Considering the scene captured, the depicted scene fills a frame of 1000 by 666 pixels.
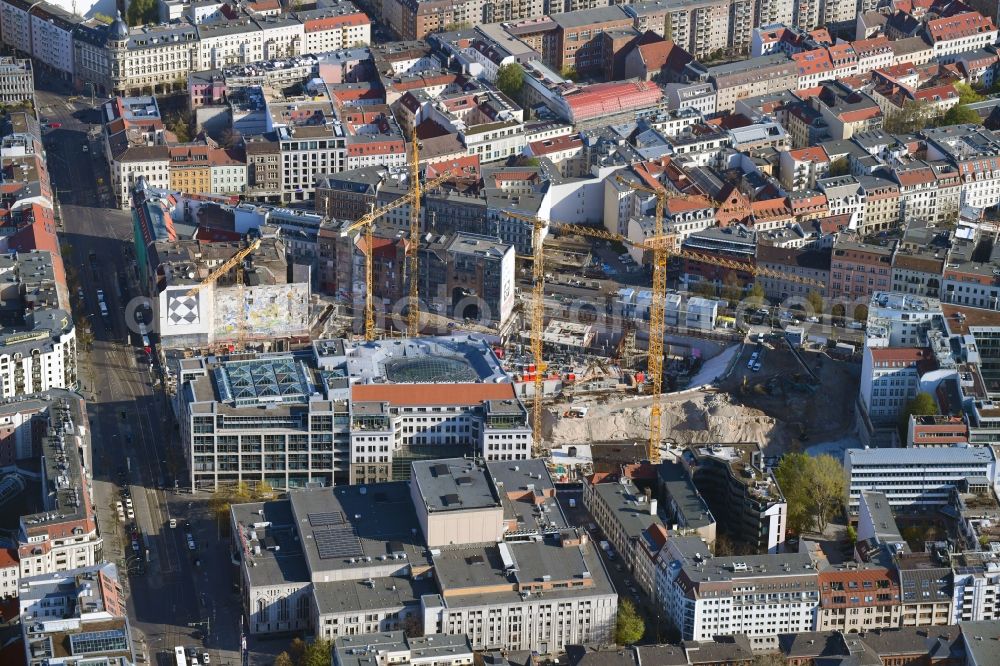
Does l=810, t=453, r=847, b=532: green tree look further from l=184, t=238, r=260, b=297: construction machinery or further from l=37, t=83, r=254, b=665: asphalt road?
l=184, t=238, r=260, b=297: construction machinery

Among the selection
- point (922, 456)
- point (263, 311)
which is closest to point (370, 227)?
point (263, 311)

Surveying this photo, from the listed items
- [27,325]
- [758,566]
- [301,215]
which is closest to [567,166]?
[301,215]

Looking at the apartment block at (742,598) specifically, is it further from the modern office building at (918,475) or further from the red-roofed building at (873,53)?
the red-roofed building at (873,53)

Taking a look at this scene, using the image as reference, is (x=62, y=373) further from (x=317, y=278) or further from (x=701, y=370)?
(x=701, y=370)

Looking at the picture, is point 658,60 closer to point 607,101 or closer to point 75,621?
point 607,101

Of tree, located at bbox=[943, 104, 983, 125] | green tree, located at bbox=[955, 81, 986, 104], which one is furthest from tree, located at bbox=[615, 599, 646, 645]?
green tree, located at bbox=[955, 81, 986, 104]

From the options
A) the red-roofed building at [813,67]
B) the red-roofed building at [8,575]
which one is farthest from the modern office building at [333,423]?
the red-roofed building at [813,67]

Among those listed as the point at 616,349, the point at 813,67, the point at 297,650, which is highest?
the point at 813,67

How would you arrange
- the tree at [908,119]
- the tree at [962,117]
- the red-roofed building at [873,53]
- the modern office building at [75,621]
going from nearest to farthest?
the modern office building at [75,621] < the tree at [962,117] < the tree at [908,119] < the red-roofed building at [873,53]
